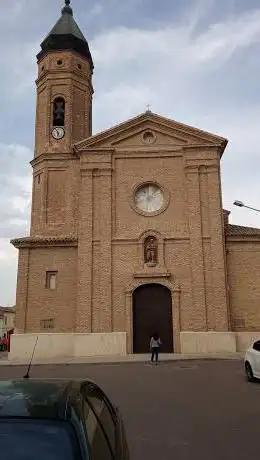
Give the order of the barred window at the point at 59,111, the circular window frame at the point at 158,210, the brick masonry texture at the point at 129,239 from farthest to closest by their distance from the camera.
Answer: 1. the barred window at the point at 59,111
2. the circular window frame at the point at 158,210
3. the brick masonry texture at the point at 129,239

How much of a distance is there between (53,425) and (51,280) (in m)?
25.0

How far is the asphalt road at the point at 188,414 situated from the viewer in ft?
20.6

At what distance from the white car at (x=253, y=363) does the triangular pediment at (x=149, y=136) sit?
16068mm

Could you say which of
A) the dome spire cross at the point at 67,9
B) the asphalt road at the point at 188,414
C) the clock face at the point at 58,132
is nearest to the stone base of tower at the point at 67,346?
the asphalt road at the point at 188,414

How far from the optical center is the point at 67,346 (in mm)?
25703

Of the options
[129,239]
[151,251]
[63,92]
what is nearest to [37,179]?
[63,92]

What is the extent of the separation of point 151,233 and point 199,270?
3388mm

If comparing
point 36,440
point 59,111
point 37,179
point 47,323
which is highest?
point 59,111

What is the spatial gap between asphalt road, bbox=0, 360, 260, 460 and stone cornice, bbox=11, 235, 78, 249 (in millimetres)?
12125

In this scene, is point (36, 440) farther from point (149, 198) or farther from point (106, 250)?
point (149, 198)

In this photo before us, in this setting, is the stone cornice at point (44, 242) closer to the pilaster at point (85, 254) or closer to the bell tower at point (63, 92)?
the pilaster at point (85, 254)

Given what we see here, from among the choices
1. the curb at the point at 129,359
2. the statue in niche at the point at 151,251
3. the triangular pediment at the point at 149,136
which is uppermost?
the triangular pediment at the point at 149,136

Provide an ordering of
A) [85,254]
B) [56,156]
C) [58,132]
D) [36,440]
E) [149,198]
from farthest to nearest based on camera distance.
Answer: [58,132] < [56,156] < [149,198] < [85,254] < [36,440]

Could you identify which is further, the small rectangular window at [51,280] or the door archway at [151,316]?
the small rectangular window at [51,280]
